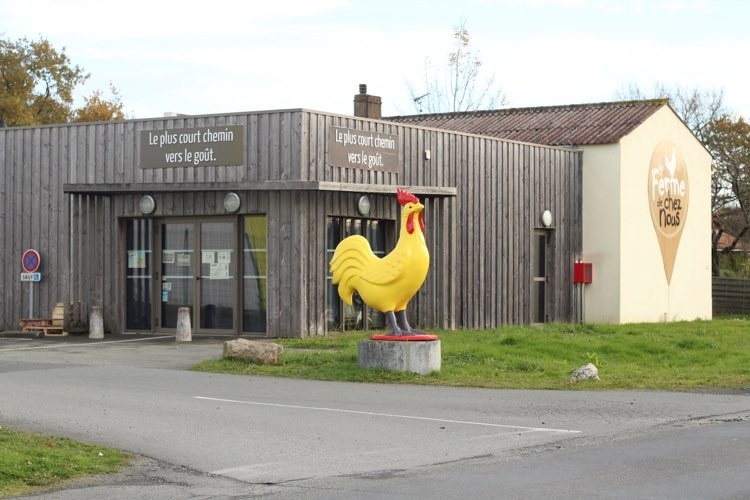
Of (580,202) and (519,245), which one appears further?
(580,202)

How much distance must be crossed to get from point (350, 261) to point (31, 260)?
10457 mm

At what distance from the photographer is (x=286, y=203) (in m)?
23.4

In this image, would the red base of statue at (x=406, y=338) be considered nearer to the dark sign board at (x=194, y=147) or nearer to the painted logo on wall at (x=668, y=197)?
the dark sign board at (x=194, y=147)

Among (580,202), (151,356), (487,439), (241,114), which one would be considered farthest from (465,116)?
(487,439)

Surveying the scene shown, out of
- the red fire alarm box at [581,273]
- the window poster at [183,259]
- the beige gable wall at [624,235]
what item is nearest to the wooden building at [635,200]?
the beige gable wall at [624,235]

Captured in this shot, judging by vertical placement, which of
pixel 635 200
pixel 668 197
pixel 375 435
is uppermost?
pixel 668 197

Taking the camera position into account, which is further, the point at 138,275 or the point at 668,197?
the point at 668,197

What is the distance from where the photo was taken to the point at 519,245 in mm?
29391

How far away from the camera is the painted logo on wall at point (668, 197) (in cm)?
3288

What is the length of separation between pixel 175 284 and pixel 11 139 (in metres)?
5.23

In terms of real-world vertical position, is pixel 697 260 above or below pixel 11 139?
below

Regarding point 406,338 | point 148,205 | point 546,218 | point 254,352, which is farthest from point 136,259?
point 546,218

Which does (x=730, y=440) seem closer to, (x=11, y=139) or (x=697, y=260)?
(x=11, y=139)

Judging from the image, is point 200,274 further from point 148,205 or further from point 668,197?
point 668,197
